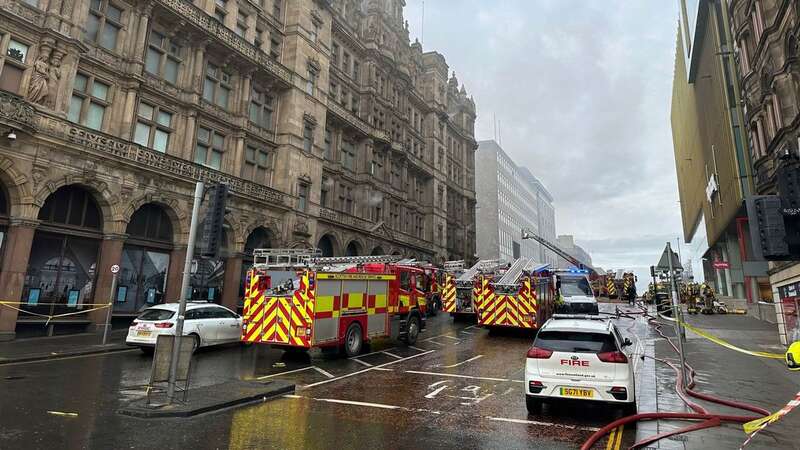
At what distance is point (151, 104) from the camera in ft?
70.2

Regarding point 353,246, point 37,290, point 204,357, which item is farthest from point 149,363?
point 353,246

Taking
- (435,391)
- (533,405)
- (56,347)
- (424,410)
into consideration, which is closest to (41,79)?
(56,347)

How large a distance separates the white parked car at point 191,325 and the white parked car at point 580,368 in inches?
385

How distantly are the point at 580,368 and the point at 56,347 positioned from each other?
15.7m

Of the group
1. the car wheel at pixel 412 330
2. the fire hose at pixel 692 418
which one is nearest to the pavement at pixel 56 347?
the car wheel at pixel 412 330

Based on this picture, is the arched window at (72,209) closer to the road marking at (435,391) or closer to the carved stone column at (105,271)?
the carved stone column at (105,271)

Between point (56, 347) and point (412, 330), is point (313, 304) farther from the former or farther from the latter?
point (56, 347)

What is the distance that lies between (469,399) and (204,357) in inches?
352

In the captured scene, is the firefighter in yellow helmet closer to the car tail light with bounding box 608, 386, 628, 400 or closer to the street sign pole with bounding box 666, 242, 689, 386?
the car tail light with bounding box 608, 386, 628, 400

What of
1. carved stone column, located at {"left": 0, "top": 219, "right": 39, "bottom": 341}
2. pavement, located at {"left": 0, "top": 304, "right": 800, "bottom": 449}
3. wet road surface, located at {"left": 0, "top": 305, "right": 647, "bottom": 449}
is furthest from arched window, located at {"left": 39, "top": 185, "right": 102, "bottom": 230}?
wet road surface, located at {"left": 0, "top": 305, "right": 647, "bottom": 449}

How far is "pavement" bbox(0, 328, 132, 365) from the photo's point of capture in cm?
1210

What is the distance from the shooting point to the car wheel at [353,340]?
1374 centimetres

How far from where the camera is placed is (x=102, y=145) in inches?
716

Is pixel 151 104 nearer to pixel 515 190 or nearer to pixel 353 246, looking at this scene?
pixel 353 246
